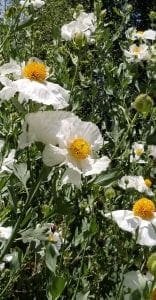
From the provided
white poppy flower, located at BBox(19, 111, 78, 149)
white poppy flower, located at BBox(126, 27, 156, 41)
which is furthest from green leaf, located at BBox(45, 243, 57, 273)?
white poppy flower, located at BBox(126, 27, 156, 41)

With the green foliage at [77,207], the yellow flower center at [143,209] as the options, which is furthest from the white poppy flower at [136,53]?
the yellow flower center at [143,209]

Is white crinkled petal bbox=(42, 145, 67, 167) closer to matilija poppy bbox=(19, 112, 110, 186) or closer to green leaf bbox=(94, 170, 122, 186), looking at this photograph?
matilija poppy bbox=(19, 112, 110, 186)

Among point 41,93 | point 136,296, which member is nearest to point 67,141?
point 41,93

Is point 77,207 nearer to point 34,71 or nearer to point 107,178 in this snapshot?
point 34,71

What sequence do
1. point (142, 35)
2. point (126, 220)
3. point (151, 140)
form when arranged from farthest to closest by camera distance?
point (142, 35)
point (126, 220)
point (151, 140)

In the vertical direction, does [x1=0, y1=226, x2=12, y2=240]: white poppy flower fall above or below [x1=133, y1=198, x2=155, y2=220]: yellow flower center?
above

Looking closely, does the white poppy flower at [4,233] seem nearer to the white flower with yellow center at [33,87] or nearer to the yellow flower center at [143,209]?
the white flower with yellow center at [33,87]

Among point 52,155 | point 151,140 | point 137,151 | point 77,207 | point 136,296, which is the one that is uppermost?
point 151,140
